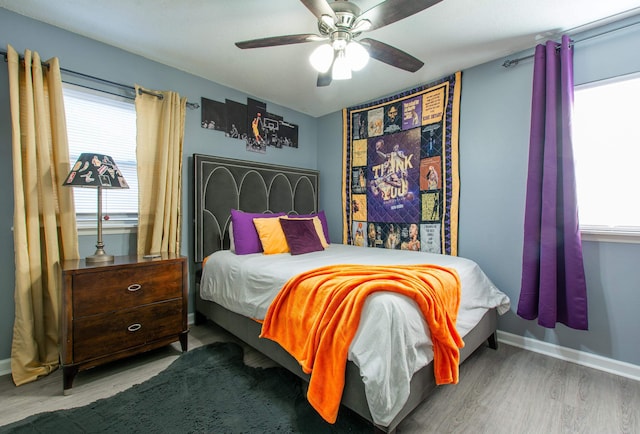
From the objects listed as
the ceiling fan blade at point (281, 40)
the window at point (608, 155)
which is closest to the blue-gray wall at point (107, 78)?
the ceiling fan blade at point (281, 40)

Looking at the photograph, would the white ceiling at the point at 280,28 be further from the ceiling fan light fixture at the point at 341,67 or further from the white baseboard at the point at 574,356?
the white baseboard at the point at 574,356

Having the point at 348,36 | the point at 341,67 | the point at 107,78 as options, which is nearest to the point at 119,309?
the point at 107,78

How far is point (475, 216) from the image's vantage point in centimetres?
264

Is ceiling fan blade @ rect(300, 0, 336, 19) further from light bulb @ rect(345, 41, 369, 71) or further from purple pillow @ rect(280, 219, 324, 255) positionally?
purple pillow @ rect(280, 219, 324, 255)

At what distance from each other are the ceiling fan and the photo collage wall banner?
1.04 m

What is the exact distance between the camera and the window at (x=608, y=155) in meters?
1.98

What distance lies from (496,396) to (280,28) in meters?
2.77

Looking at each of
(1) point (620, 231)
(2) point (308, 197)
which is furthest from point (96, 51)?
(1) point (620, 231)

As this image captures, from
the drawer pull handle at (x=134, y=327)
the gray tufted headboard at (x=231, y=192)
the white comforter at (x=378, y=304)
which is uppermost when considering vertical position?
the gray tufted headboard at (x=231, y=192)

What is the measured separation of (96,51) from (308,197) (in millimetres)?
2385

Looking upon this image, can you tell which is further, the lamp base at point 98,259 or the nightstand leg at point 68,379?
the lamp base at point 98,259

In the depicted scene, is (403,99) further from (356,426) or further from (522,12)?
(356,426)

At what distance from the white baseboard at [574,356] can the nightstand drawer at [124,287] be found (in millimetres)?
2702

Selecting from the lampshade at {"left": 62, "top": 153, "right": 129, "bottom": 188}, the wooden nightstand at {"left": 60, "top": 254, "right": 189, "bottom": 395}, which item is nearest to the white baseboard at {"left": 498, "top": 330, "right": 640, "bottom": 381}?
the wooden nightstand at {"left": 60, "top": 254, "right": 189, "bottom": 395}
